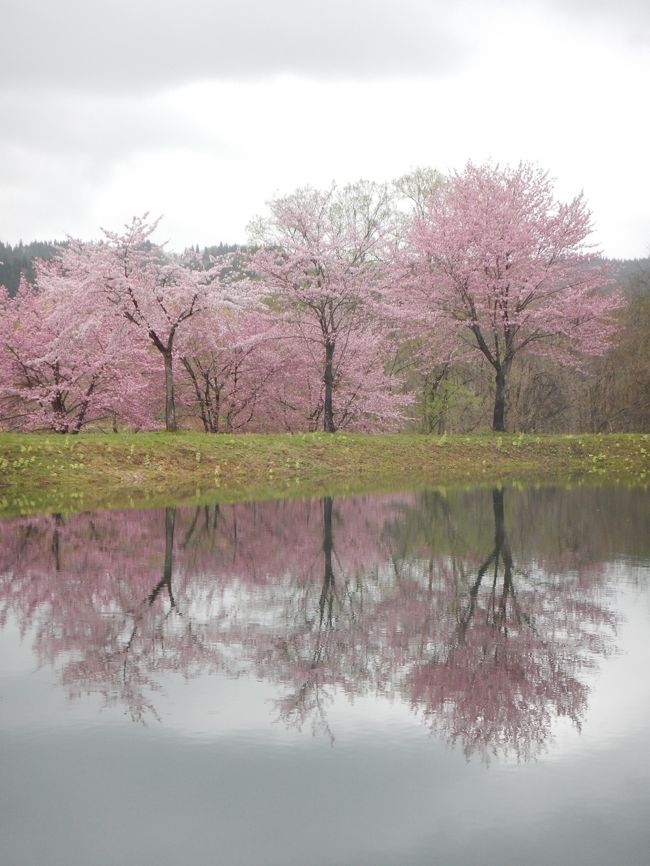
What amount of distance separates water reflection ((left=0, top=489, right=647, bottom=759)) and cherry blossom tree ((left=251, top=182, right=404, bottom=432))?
1996cm

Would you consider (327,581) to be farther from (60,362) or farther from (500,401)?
(500,401)

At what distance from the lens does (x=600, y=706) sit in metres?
6.37

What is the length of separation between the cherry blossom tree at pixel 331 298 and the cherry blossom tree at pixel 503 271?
202cm

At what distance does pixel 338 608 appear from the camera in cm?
944

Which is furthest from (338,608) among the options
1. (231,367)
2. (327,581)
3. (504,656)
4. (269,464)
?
(231,367)

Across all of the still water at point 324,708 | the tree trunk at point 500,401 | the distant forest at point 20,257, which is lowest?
the still water at point 324,708

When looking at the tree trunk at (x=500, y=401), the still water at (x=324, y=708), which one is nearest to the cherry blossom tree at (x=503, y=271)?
the tree trunk at (x=500, y=401)

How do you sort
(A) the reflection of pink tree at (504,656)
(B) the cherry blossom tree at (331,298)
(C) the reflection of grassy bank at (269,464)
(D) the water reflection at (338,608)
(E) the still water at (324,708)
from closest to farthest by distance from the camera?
(E) the still water at (324,708) → (A) the reflection of pink tree at (504,656) → (D) the water reflection at (338,608) → (C) the reflection of grassy bank at (269,464) → (B) the cherry blossom tree at (331,298)

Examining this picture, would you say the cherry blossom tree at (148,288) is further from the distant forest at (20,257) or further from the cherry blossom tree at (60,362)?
the distant forest at (20,257)

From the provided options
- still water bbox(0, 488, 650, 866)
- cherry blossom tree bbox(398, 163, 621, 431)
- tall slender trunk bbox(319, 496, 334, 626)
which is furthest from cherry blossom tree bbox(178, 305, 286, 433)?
still water bbox(0, 488, 650, 866)

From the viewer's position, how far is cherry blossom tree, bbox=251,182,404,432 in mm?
35344

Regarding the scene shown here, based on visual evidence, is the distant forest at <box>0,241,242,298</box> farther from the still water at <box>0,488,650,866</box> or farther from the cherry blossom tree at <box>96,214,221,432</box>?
the still water at <box>0,488,650,866</box>

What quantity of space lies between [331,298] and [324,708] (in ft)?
97.5

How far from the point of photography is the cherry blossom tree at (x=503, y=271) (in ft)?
117
